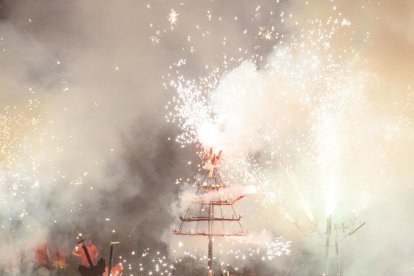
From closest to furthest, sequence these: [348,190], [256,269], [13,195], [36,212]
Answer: [13,195] < [36,212] < [348,190] < [256,269]

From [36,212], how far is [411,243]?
19581 mm

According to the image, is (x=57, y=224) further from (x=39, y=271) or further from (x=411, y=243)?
(x=411, y=243)

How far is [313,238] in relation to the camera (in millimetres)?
24516

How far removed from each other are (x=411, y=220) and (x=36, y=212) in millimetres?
19419

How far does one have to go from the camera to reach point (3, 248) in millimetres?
18359

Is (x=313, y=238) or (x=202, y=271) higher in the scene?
(x=313, y=238)

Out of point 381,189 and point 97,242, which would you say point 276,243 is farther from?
point 97,242

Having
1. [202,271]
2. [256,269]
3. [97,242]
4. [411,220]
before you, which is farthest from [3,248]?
[411,220]

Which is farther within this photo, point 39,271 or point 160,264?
point 160,264

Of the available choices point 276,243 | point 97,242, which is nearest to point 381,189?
point 276,243

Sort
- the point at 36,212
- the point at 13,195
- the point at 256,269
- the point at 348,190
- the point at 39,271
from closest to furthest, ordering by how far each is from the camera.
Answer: the point at 13,195 → the point at 36,212 → the point at 39,271 → the point at 348,190 → the point at 256,269

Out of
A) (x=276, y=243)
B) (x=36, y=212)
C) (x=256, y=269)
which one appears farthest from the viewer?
(x=276, y=243)

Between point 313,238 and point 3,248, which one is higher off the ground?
point 313,238

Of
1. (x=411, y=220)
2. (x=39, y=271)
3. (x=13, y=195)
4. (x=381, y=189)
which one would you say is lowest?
(x=39, y=271)
